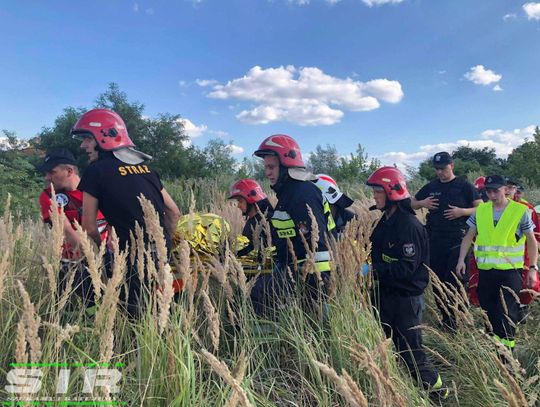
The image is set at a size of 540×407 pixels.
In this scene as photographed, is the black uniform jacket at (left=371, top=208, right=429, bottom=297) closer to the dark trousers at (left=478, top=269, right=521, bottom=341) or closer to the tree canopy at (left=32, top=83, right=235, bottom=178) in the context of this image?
the dark trousers at (left=478, top=269, right=521, bottom=341)

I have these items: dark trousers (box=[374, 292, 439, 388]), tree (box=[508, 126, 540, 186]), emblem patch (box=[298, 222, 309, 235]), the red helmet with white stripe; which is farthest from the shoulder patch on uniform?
tree (box=[508, 126, 540, 186])

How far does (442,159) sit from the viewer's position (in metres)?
5.86

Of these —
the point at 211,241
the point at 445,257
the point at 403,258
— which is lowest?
the point at 445,257

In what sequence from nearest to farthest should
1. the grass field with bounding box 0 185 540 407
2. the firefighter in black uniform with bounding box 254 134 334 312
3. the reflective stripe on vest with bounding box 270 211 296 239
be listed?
the grass field with bounding box 0 185 540 407 < the firefighter in black uniform with bounding box 254 134 334 312 < the reflective stripe on vest with bounding box 270 211 296 239

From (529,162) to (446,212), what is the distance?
2485 centimetres

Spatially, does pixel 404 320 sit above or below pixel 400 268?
below

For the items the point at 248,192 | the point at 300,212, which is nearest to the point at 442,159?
the point at 248,192

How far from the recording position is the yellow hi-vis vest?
4434 millimetres

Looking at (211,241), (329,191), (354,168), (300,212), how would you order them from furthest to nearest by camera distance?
(354,168)
(329,191)
(211,241)
(300,212)

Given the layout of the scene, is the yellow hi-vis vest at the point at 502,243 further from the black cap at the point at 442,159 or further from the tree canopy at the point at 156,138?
the tree canopy at the point at 156,138

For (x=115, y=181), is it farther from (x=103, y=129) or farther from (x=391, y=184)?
(x=391, y=184)

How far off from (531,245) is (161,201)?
395cm

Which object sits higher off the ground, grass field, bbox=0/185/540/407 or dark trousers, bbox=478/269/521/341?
grass field, bbox=0/185/540/407

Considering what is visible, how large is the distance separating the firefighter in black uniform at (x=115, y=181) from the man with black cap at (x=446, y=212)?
3.94 m
